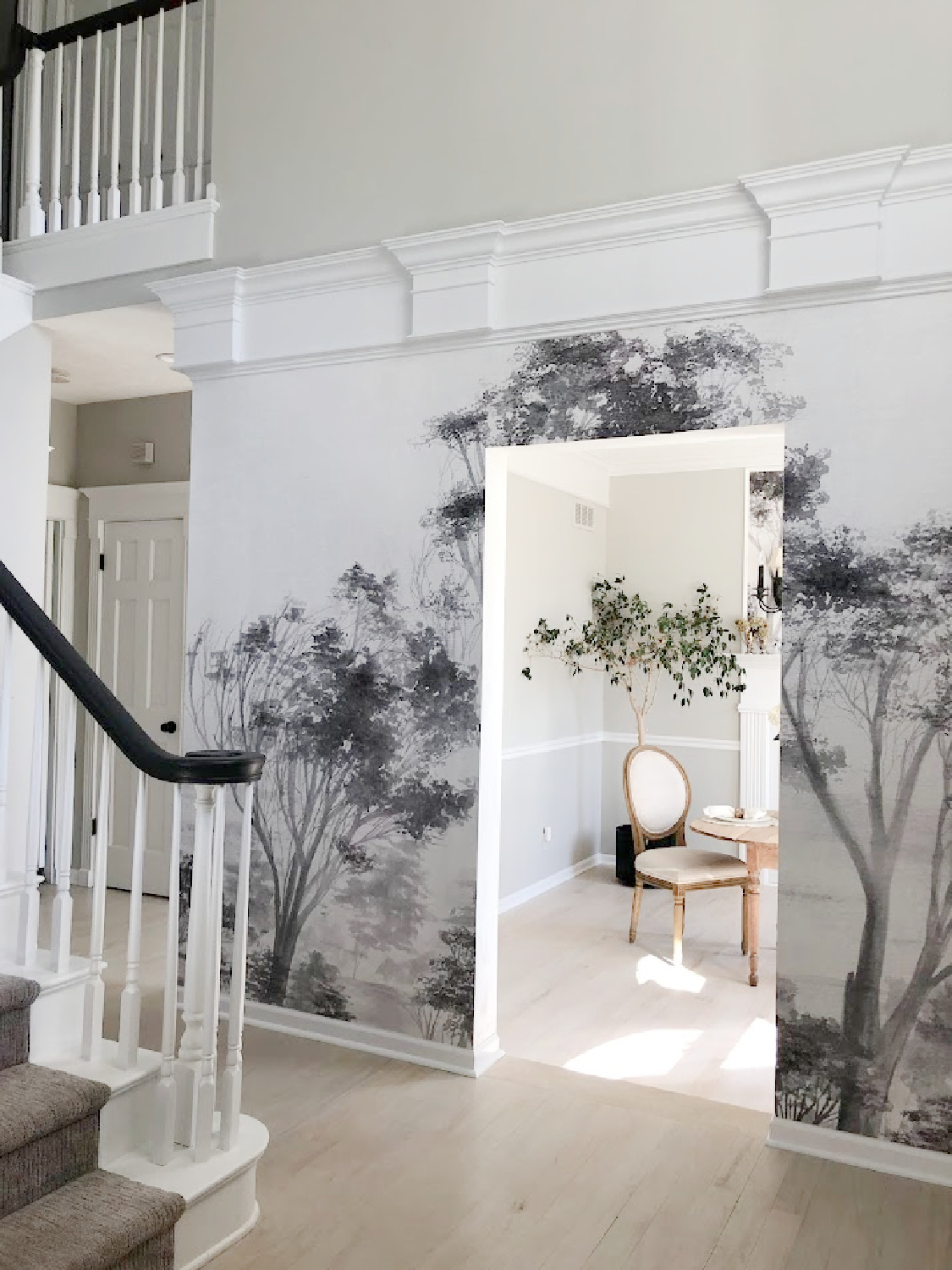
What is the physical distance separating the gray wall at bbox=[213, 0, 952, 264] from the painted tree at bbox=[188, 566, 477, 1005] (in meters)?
1.40

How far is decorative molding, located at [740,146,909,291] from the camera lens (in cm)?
309

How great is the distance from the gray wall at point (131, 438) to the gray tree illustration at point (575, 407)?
269 cm

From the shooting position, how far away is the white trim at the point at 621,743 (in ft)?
21.9

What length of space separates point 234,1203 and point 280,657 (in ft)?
6.47

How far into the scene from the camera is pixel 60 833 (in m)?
2.83

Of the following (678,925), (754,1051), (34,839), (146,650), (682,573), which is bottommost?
(754,1051)

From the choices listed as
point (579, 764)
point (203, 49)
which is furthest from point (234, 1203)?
point (579, 764)

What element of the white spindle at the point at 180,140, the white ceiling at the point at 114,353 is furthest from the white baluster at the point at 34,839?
the white spindle at the point at 180,140

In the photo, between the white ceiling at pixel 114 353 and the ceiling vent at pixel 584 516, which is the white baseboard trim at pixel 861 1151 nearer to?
the white ceiling at pixel 114 353

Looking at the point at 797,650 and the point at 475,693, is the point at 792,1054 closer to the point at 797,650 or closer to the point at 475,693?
the point at 797,650

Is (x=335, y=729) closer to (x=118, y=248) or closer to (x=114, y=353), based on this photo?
(x=118, y=248)

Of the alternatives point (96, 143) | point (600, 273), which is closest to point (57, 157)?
point (96, 143)

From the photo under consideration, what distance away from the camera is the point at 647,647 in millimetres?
7184

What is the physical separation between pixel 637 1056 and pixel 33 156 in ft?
14.5
